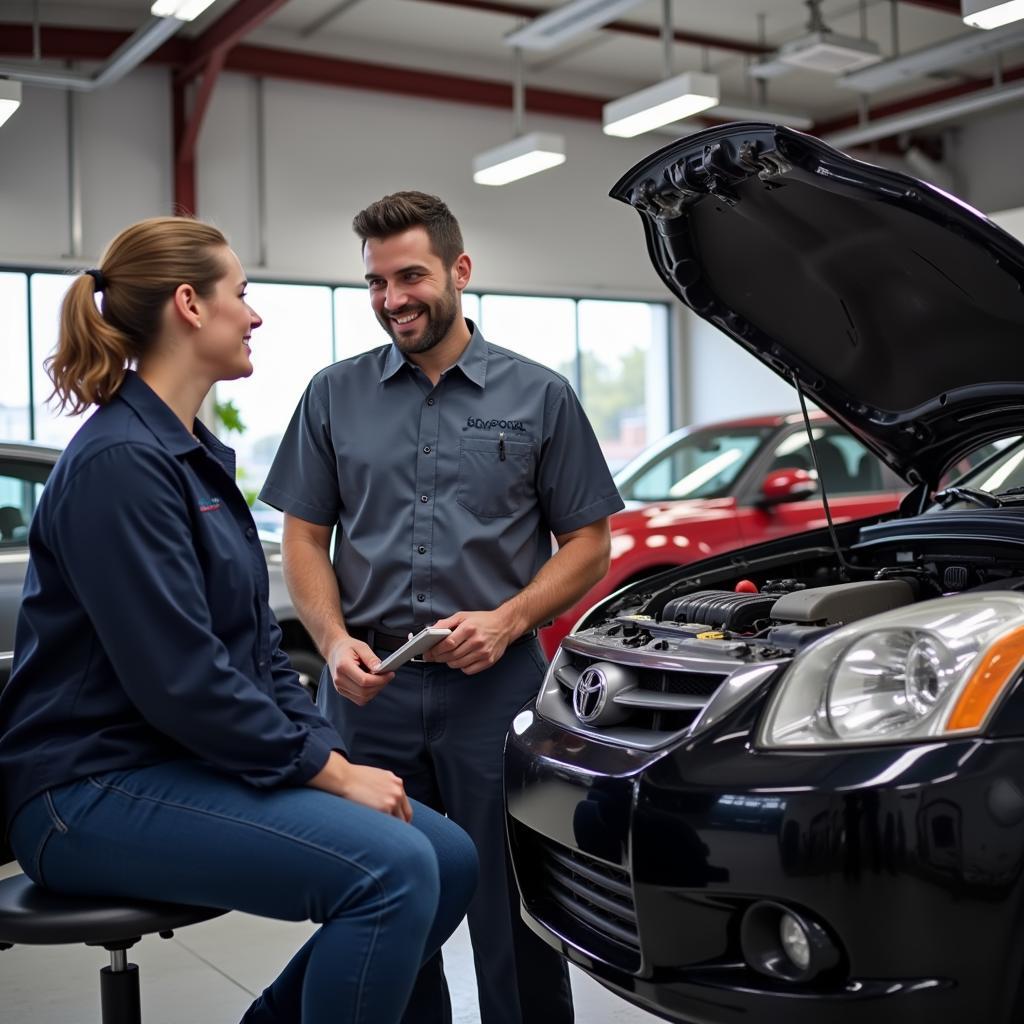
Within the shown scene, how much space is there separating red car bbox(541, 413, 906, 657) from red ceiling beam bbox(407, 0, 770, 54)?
4.93m

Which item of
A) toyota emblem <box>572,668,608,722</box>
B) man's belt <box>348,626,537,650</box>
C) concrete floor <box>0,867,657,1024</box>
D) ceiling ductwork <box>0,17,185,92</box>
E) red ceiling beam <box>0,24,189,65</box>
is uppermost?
red ceiling beam <box>0,24,189,65</box>

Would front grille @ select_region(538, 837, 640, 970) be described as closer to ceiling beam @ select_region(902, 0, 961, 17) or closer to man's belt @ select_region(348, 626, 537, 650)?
man's belt @ select_region(348, 626, 537, 650)

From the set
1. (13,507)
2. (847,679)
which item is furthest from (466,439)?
(13,507)

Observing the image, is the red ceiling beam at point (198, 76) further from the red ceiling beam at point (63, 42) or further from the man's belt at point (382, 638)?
the man's belt at point (382, 638)

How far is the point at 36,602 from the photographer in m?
1.80

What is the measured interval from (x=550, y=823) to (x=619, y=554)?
4.27 m

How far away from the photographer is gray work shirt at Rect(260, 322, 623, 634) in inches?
103

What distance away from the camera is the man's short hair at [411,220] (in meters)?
2.56

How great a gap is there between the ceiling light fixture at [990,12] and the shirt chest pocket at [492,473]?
6188 mm

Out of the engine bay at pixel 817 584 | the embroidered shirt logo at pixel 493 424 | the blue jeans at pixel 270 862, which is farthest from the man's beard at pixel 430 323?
the blue jeans at pixel 270 862

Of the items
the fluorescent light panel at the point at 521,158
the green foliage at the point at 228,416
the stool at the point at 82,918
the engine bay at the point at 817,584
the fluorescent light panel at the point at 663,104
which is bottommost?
the stool at the point at 82,918

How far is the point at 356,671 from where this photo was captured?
2.45m

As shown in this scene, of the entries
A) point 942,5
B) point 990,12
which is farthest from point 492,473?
point 942,5

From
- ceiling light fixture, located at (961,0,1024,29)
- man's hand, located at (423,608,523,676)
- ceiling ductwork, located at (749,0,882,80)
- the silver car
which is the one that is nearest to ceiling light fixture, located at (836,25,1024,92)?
ceiling ductwork, located at (749,0,882,80)
